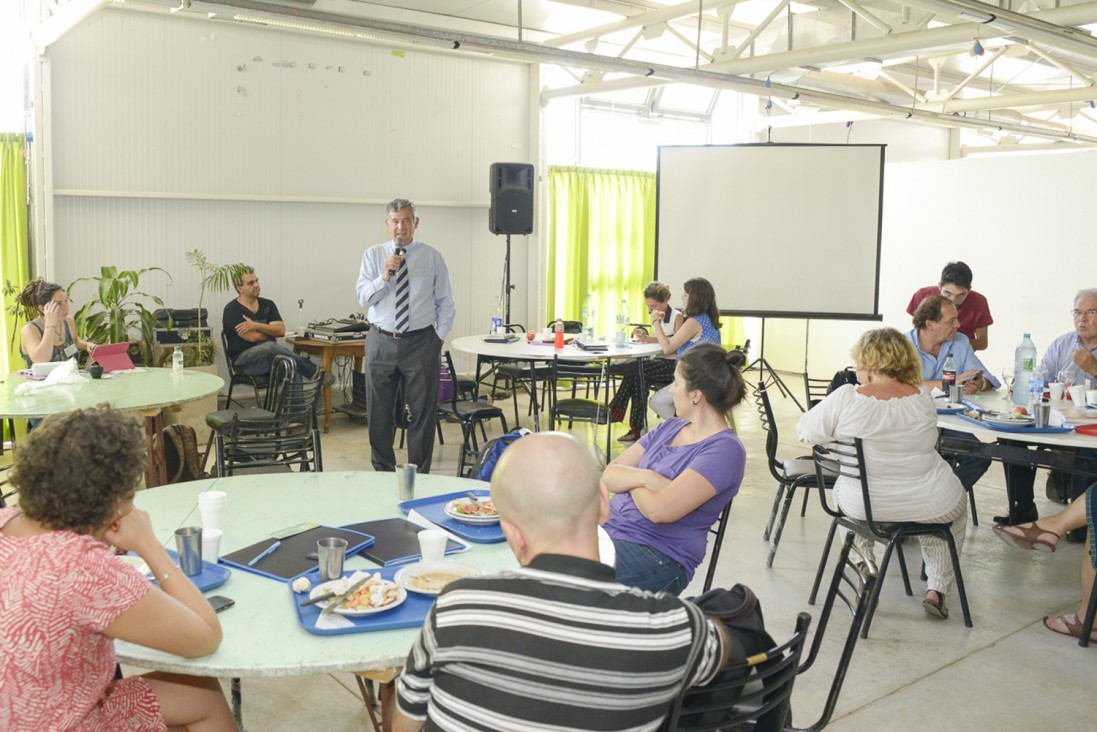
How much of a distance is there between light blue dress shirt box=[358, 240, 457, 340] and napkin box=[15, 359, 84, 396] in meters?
1.57

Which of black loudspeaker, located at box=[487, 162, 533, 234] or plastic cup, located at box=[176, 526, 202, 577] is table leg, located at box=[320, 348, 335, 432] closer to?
black loudspeaker, located at box=[487, 162, 533, 234]

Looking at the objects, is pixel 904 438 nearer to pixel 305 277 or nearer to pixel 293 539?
pixel 293 539

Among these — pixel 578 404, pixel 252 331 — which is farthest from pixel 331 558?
pixel 252 331

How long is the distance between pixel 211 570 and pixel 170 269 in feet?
20.3

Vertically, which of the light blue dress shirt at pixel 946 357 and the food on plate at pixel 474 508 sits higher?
the light blue dress shirt at pixel 946 357

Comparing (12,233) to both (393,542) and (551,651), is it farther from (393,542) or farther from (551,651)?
(551,651)

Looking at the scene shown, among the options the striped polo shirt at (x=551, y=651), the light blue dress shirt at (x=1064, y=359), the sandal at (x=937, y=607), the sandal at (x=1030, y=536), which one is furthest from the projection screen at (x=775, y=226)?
the striped polo shirt at (x=551, y=651)

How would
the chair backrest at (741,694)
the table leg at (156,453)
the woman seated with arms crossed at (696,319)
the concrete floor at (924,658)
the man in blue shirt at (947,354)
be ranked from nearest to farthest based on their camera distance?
the chair backrest at (741,694) → the concrete floor at (924,658) → the man in blue shirt at (947,354) → the table leg at (156,453) → the woman seated with arms crossed at (696,319)

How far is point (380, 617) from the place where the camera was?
1.98 metres

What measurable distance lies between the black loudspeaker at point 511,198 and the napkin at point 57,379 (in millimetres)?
4771

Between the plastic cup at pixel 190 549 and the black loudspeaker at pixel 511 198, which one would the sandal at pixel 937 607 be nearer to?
the plastic cup at pixel 190 549

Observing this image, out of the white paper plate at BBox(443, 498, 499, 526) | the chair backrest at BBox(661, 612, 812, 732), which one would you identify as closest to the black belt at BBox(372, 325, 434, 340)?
the white paper plate at BBox(443, 498, 499, 526)

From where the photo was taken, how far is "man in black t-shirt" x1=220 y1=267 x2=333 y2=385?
23.8 feet

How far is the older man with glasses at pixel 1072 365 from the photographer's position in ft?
16.5
